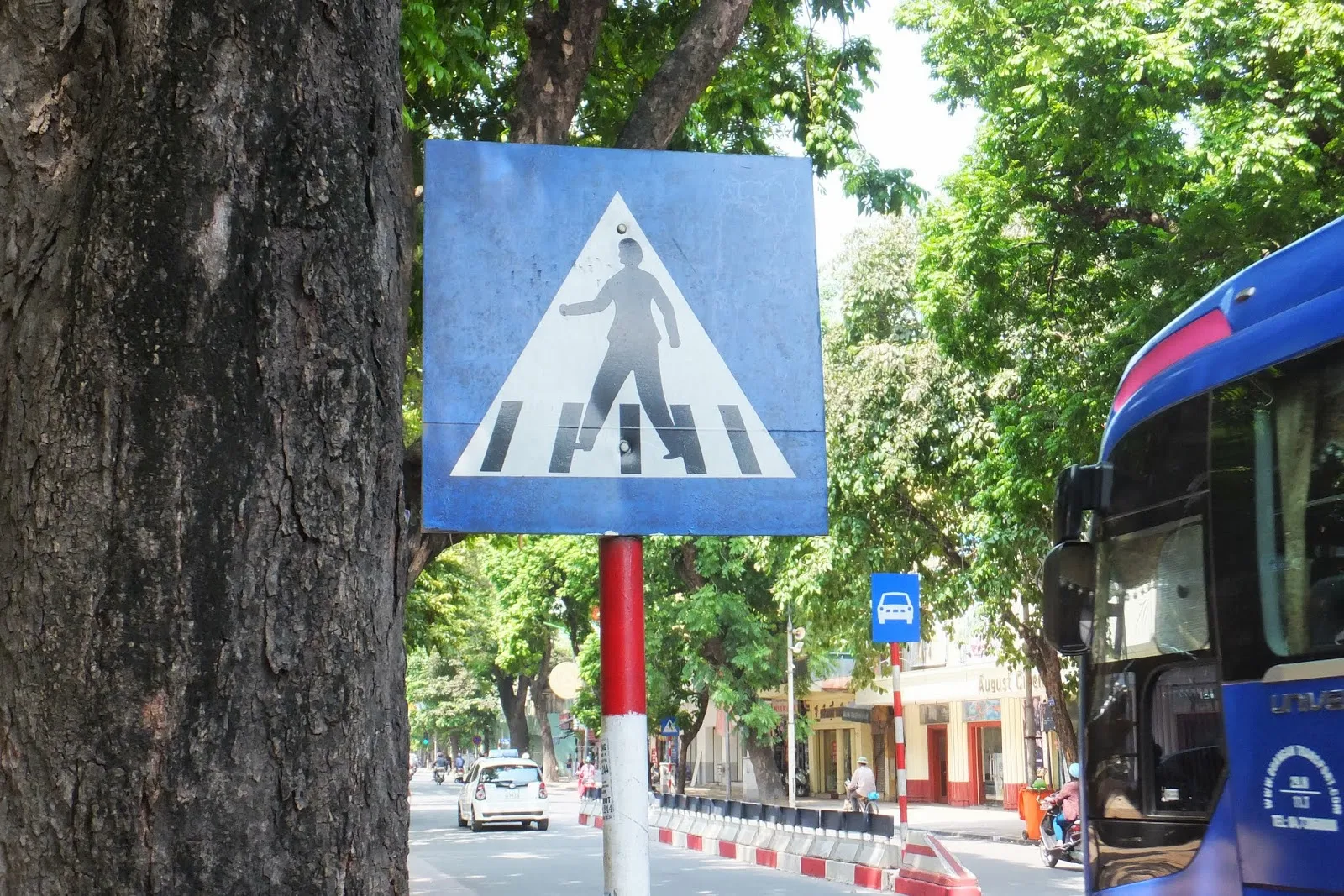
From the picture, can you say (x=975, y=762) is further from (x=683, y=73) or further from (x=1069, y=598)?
(x=1069, y=598)

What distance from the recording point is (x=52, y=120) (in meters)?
2.25

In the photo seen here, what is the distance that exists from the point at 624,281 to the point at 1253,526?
6.84 ft

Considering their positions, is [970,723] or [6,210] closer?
[6,210]

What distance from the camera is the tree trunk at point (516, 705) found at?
66.8 m

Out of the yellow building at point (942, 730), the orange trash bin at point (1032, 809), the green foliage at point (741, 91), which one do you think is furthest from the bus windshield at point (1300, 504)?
the yellow building at point (942, 730)

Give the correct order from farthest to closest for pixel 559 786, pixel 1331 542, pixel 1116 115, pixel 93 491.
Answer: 1. pixel 559 786
2. pixel 1116 115
3. pixel 1331 542
4. pixel 93 491

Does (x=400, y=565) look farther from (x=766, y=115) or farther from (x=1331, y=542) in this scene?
(x=766, y=115)

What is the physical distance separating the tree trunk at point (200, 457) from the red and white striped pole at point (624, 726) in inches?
75.9

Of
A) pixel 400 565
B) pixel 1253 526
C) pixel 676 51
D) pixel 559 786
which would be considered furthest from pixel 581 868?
pixel 559 786

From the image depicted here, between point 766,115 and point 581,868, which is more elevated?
point 766,115

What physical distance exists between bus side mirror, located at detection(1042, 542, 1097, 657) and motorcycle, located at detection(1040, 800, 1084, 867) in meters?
13.7

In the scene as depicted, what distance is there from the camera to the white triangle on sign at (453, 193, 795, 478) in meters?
4.18

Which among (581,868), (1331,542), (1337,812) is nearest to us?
(1337,812)

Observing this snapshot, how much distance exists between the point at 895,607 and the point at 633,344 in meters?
11.5
